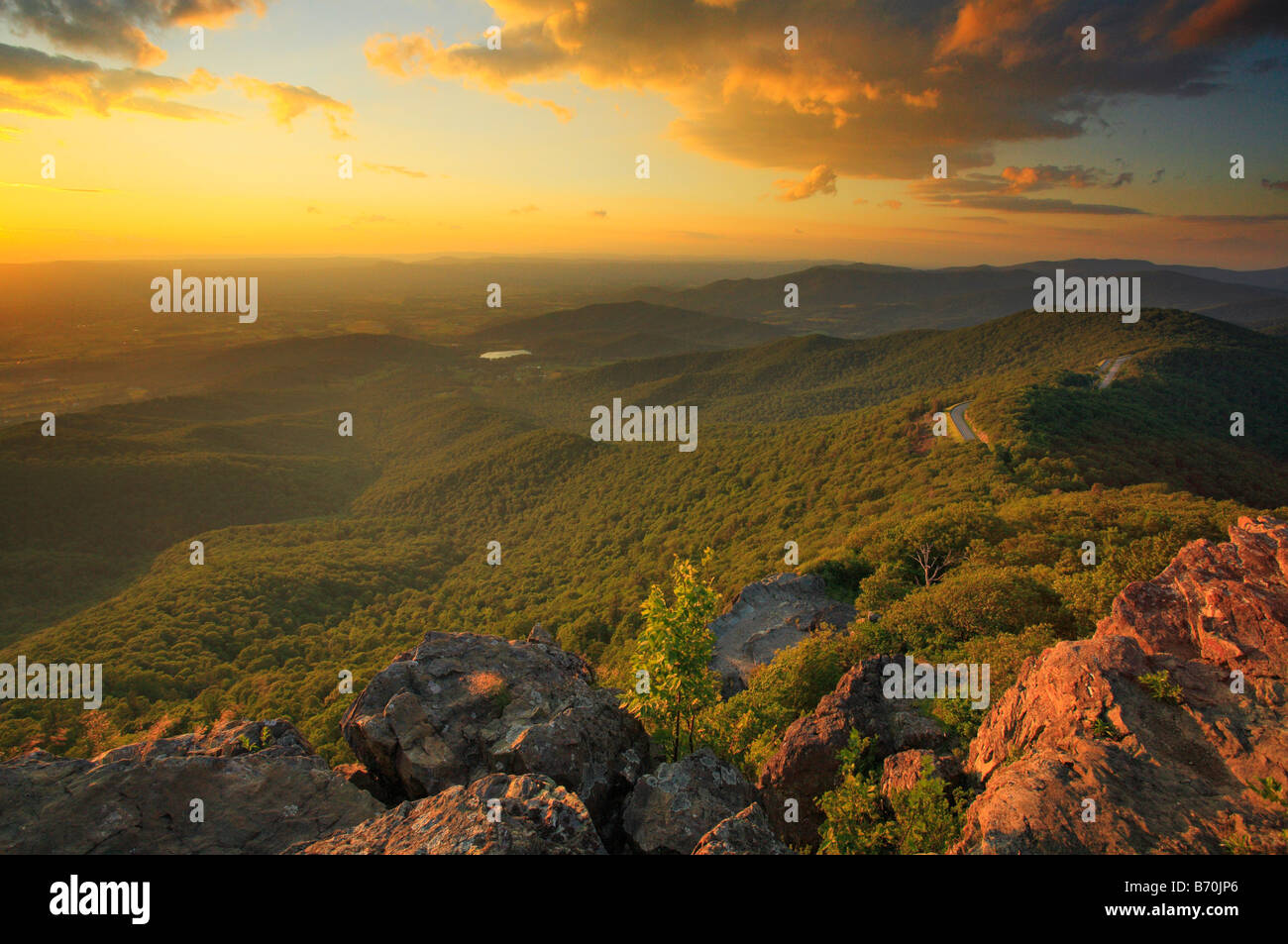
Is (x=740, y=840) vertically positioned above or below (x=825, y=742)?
above

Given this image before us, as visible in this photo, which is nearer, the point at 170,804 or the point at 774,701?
the point at 170,804

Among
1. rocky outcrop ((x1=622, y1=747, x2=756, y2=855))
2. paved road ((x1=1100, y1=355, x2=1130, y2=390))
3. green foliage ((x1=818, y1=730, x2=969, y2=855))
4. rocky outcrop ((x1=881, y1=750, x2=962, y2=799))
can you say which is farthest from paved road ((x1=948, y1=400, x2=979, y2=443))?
rocky outcrop ((x1=622, y1=747, x2=756, y2=855))

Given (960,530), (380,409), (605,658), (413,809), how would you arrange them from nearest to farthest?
(413,809) → (960,530) → (605,658) → (380,409)

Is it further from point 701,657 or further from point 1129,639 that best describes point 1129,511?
point 701,657

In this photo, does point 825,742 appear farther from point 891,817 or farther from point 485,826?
point 485,826

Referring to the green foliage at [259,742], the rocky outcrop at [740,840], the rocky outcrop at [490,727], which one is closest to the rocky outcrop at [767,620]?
the rocky outcrop at [490,727]

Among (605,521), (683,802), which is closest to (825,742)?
(683,802)

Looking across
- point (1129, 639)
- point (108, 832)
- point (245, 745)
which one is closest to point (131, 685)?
point (245, 745)
